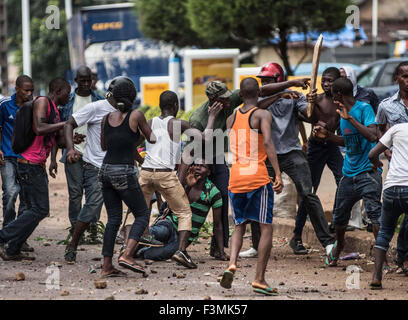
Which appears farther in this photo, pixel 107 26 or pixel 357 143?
pixel 107 26

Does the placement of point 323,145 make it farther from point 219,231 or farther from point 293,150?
point 219,231

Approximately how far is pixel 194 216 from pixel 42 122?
174 cm

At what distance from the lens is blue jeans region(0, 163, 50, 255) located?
777cm

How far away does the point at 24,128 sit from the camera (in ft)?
25.6

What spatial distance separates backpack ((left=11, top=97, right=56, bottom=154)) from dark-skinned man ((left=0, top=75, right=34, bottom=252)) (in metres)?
0.44

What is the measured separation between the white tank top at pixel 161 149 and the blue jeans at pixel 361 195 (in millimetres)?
1556

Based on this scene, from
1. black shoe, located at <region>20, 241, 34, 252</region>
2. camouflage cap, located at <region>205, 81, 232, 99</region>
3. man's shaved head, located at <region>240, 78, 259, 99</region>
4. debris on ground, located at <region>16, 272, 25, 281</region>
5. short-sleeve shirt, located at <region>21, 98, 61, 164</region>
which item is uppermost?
man's shaved head, located at <region>240, 78, 259, 99</region>

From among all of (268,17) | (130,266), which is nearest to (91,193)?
(130,266)

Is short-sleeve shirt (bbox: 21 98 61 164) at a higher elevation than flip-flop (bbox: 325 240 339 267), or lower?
higher

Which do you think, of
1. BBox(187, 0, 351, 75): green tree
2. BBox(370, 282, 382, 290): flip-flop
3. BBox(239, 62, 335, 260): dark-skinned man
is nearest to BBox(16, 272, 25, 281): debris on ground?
BBox(239, 62, 335, 260): dark-skinned man

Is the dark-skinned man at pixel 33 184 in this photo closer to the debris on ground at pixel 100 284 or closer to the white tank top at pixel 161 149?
the white tank top at pixel 161 149

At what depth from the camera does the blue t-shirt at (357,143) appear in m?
Answer: 7.29

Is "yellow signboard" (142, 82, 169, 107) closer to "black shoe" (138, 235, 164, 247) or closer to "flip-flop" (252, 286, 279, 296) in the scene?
"black shoe" (138, 235, 164, 247)

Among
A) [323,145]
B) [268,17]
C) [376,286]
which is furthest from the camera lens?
[268,17]
